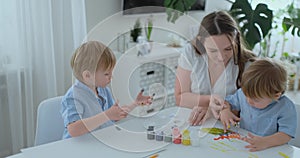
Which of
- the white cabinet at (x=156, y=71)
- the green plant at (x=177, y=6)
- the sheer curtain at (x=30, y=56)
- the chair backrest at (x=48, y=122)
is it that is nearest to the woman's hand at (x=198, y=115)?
the chair backrest at (x=48, y=122)

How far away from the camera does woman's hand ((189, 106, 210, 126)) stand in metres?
1.35

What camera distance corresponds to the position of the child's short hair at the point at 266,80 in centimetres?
119

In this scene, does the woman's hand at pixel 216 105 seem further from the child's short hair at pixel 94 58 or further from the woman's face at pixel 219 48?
the child's short hair at pixel 94 58

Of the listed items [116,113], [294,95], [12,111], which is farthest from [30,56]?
[294,95]

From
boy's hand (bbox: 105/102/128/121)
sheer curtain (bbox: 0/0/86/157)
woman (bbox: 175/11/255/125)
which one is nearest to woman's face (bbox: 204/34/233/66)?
woman (bbox: 175/11/255/125)

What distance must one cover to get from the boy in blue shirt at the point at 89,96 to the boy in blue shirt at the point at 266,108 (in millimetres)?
352

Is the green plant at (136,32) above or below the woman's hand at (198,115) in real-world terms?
above

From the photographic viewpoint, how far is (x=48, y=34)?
218 cm

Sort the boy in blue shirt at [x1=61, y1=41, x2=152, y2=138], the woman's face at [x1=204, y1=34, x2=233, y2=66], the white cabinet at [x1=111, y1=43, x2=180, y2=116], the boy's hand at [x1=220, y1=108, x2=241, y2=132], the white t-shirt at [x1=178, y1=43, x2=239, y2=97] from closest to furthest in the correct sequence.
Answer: the boy in blue shirt at [x1=61, y1=41, x2=152, y2=138] < the boy's hand at [x1=220, y1=108, x2=241, y2=132] < the woman's face at [x1=204, y1=34, x2=233, y2=66] < the white t-shirt at [x1=178, y1=43, x2=239, y2=97] < the white cabinet at [x1=111, y1=43, x2=180, y2=116]

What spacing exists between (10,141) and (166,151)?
139cm

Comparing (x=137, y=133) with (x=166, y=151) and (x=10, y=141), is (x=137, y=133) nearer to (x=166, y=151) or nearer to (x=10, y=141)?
(x=166, y=151)

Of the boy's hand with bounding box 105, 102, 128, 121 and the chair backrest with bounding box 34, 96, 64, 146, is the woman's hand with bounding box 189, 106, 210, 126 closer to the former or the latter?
the boy's hand with bounding box 105, 102, 128, 121

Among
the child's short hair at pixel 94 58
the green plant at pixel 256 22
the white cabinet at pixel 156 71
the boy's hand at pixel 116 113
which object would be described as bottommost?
the white cabinet at pixel 156 71

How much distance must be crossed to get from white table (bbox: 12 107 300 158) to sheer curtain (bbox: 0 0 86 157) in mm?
1058
